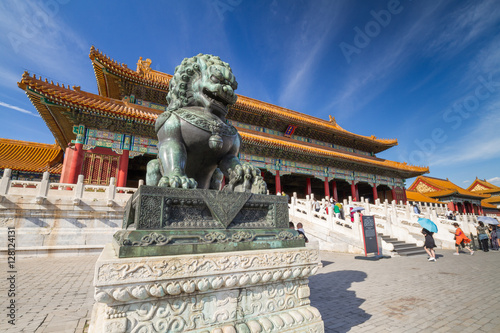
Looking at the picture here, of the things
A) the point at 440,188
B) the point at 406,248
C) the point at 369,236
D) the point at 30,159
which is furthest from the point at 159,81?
the point at 440,188

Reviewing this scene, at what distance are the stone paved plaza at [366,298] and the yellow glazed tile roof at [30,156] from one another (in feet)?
36.3

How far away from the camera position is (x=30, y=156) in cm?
1561

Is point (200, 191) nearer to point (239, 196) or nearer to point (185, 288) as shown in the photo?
point (239, 196)

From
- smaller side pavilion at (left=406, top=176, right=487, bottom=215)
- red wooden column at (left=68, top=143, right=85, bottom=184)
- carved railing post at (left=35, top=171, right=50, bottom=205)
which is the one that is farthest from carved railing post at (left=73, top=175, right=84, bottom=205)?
smaller side pavilion at (left=406, top=176, right=487, bottom=215)

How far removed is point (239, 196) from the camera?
1766mm

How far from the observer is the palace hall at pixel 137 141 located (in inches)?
379

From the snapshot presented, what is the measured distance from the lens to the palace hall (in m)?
9.62

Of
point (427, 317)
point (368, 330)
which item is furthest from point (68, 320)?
point (427, 317)

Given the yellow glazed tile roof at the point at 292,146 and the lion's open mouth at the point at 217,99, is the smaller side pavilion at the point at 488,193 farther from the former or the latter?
the lion's open mouth at the point at 217,99

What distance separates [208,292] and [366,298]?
3105 millimetres

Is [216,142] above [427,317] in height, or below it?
above

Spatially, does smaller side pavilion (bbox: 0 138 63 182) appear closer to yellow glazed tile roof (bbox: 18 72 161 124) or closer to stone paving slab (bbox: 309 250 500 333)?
yellow glazed tile roof (bbox: 18 72 161 124)

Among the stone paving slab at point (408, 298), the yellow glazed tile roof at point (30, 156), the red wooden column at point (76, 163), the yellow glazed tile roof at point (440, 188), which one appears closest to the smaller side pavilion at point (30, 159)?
the yellow glazed tile roof at point (30, 156)

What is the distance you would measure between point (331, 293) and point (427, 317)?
52.1 inches
